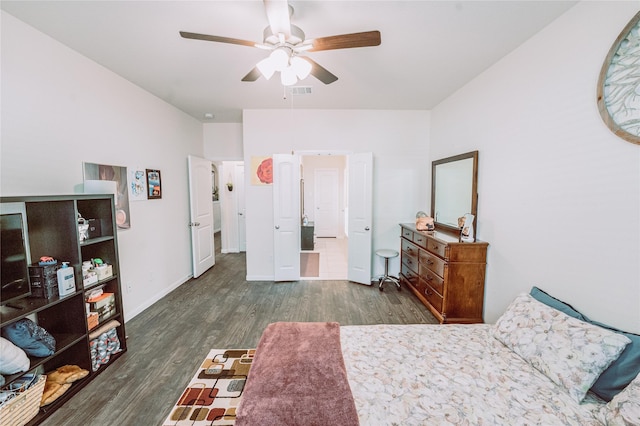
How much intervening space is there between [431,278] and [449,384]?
1.76 m

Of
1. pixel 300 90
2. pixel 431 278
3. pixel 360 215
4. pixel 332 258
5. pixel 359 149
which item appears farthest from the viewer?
pixel 332 258

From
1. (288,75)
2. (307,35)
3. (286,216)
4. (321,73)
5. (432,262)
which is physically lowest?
(432,262)

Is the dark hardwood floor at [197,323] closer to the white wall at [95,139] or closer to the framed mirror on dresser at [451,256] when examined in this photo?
the framed mirror on dresser at [451,256]

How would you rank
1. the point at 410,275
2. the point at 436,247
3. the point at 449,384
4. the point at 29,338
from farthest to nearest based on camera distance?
the point at 410,275, the point at 436,247, the point at 29,338, the point at 449,384

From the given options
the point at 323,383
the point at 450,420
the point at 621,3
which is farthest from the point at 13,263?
the point at 621,3

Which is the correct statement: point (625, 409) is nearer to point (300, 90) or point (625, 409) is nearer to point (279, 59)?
point (279, 59)

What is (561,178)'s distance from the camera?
183 centimetres

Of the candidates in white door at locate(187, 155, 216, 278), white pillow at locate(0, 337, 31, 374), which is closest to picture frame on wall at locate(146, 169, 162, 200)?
white door at locate(187, 155, 216, 278)

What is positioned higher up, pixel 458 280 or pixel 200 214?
pixel 200 214

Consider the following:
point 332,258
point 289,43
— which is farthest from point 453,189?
point 332,258

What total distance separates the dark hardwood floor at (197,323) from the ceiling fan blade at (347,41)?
2705mm

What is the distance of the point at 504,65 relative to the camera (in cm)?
240

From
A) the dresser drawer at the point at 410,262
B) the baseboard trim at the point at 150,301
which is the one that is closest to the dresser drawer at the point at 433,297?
the dresser drawer at the point at 410,262

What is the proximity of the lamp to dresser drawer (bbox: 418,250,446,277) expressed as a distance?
2.34 meters
